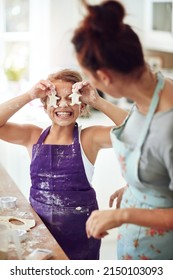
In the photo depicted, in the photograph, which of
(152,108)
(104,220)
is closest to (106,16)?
(152,108)

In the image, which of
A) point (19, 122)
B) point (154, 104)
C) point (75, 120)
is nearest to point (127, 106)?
point (75, 120)

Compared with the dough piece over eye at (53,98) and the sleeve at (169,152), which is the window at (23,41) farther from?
the sleeve at (169,152)

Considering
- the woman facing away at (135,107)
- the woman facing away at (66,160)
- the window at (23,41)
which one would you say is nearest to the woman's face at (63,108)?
the woman facing away at (66,160)

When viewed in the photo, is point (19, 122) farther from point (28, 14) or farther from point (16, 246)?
point (16, 246)

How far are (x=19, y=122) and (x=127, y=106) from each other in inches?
9.5

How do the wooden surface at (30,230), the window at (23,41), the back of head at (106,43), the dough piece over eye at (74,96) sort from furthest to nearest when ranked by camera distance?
the window at (23,41) → the dough piece over eye at (74,96) → the wooden surface at (30,230) → the back of head at (106,43)

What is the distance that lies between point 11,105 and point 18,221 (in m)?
0.24

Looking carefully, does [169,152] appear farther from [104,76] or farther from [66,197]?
[66,197]

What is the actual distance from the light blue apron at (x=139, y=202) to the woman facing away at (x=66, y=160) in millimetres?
160

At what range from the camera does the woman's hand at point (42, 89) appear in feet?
3.32

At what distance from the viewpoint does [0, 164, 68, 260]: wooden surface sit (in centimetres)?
85

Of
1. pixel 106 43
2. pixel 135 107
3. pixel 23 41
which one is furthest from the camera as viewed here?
pixel 23 41

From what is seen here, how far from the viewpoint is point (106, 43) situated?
0.70 m

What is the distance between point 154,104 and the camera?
2.42 feet
